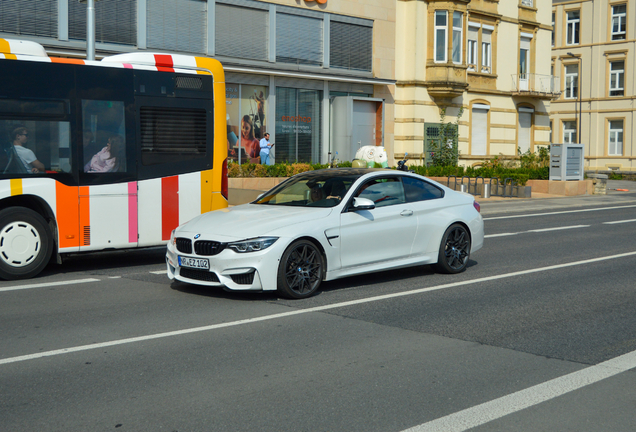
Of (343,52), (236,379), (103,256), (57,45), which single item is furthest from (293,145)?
(236,379)

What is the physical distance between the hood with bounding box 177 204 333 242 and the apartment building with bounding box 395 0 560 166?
83.3 feet

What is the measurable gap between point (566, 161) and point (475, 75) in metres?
8.02

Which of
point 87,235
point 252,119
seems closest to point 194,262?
point 87,235

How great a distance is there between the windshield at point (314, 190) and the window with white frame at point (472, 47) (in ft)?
94.2

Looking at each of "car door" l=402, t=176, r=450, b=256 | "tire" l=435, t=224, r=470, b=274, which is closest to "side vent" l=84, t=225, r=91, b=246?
"car door" l=402, t=176, r=450, b=256

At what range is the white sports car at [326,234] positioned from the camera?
7836mm

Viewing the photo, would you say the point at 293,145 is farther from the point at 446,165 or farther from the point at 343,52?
the point at 446,165

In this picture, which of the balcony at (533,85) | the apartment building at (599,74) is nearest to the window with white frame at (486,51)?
the balcony at (533,85)

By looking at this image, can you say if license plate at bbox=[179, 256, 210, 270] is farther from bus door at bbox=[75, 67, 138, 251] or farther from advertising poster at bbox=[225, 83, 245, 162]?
advertising poster at bbox=[225, 83, 245, 162]

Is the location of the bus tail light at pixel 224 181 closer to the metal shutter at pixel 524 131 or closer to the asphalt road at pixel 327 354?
the asphalt road at pixel 327 354

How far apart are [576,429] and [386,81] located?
93.7ft

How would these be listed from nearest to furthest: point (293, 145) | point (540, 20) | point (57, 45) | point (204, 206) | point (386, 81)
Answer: point (204, 206) < point (57, 45) < point (293, 145) < point (386, 81) < point (540, 20)

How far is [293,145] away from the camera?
29.4 metres

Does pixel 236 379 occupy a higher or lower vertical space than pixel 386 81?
lower
